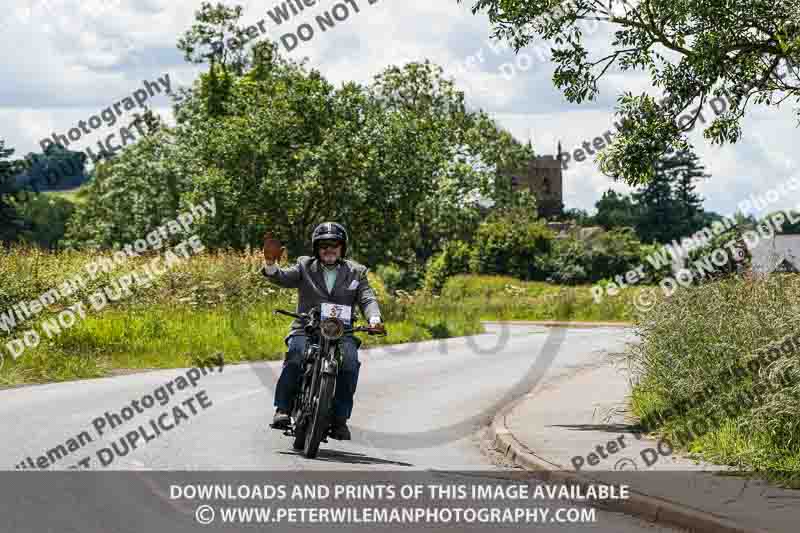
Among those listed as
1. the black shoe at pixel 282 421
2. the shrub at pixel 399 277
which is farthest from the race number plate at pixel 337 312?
the shrub at pixel 399 277

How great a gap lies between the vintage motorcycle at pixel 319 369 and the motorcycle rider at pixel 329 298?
9 centimetres

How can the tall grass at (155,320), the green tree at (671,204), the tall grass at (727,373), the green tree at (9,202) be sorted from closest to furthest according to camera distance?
the tall grass at (727,373) < the tall grass at (155,320) < the green tree at (9,202) < the green tree at (671,204)

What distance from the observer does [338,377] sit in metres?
11.0

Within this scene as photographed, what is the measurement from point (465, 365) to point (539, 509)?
16.5 metres

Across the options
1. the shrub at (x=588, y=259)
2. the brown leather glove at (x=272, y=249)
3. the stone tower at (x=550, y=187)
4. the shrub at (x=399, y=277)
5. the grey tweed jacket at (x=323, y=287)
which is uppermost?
the stone tower at (x=550, y=187)

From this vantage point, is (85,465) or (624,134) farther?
(624,134)

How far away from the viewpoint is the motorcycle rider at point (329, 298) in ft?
36.3

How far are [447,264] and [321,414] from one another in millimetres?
66147

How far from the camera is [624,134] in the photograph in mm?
14695

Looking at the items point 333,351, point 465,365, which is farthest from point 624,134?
point 465,365

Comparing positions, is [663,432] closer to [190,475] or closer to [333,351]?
[333,351]

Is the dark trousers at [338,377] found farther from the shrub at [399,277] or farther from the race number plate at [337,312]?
the shrub at [399,277]

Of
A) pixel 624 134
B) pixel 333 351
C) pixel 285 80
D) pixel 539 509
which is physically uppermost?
pixel 285 80

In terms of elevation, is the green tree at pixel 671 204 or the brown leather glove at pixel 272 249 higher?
the green tree at pixel 671 204
